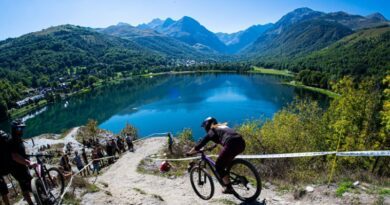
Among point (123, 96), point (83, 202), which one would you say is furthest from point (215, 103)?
point (83, 202)

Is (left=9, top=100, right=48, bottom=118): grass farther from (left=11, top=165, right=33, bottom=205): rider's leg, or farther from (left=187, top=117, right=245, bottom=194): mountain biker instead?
(left=187, top=117, right=245, bottom=194): mountain biker

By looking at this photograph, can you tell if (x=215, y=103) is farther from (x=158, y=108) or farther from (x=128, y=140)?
(x=128, y=140)

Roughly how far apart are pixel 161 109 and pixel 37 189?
11902 centimetres

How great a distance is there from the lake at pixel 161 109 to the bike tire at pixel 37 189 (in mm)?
72227

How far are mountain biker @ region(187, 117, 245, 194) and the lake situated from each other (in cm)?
7076

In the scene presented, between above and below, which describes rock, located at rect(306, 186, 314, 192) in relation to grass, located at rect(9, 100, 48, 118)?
above

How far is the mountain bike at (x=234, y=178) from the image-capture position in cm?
838

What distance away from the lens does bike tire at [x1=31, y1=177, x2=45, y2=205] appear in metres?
7.64

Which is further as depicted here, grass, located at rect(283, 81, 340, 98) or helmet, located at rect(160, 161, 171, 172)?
grass, located at rect(283, 81, 340, 98)

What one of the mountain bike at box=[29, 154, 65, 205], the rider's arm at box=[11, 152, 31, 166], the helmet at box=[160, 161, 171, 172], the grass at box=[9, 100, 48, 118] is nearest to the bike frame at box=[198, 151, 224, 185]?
the mountain bike at box=[29, 154, 65, 205]

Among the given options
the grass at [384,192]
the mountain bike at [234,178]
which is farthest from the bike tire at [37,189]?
the grass at [384,192]

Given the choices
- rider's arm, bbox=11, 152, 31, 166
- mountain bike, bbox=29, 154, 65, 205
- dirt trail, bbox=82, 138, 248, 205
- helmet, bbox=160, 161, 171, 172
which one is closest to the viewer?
rider's arm, bbox=11, 152, 31, 166

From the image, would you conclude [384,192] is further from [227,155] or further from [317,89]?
[317,89]

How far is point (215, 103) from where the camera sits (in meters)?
132
